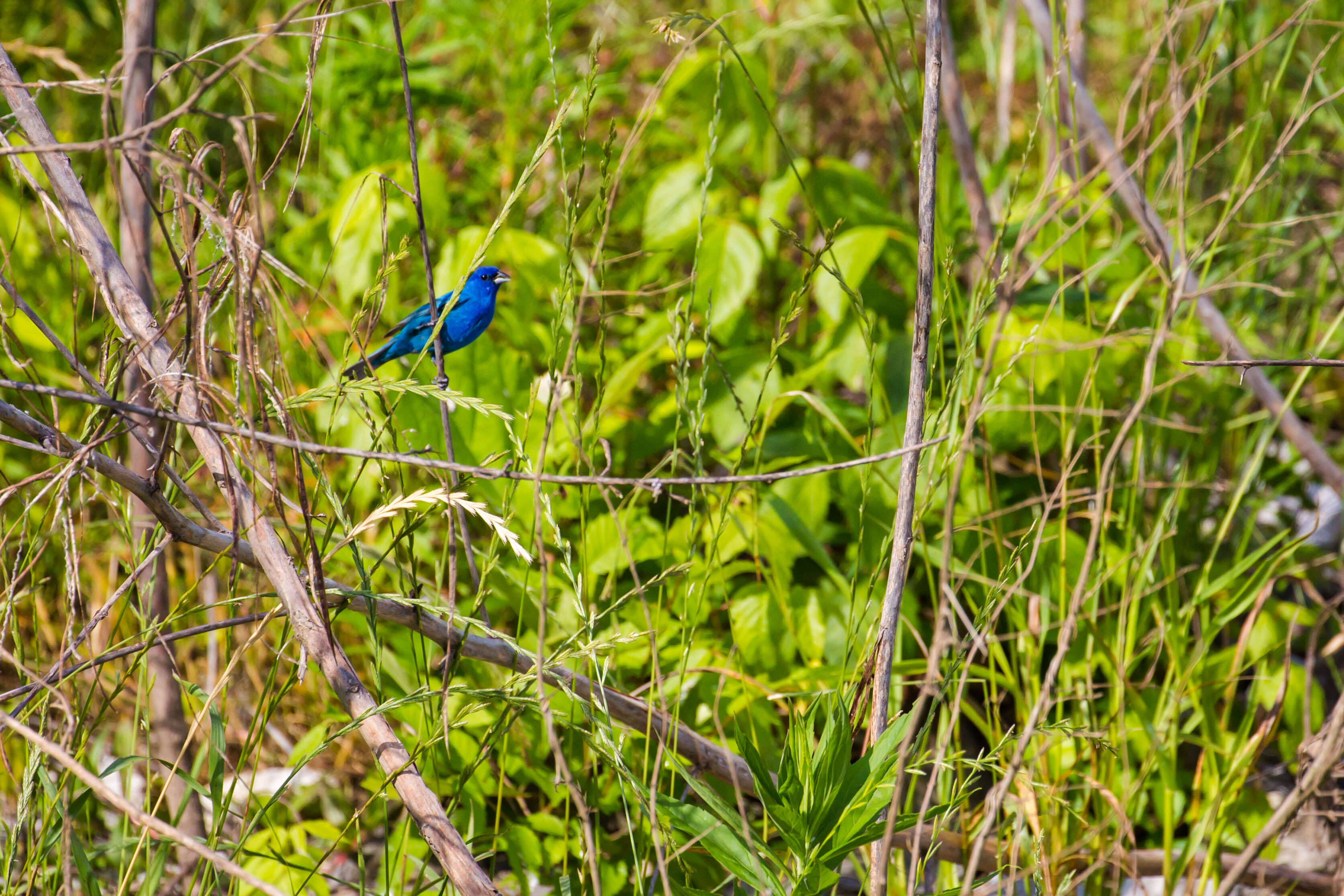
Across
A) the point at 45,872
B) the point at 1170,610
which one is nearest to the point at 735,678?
the point at 1170,610

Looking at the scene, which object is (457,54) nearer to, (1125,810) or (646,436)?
(646,436)

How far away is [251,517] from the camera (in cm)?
110

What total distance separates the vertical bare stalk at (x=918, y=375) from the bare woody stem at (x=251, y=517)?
1.62 ft

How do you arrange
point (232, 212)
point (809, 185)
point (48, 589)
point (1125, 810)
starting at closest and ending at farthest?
point (232, 212) < point (1125, 810) < point (809, 185) < point (48, 589)

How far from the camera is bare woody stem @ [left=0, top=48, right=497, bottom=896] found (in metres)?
0.96

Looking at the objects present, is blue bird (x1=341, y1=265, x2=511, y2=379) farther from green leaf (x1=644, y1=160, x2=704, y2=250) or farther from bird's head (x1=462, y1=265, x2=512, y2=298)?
green leaf (x1=644, y1=160, x2=704, y2=250)

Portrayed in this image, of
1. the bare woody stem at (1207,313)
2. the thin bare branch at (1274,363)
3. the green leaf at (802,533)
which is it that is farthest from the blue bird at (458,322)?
the bare woody stem at (1207,313)

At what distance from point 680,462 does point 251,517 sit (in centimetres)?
107

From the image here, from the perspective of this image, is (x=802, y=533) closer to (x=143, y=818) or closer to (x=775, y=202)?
(x=775, y=202)

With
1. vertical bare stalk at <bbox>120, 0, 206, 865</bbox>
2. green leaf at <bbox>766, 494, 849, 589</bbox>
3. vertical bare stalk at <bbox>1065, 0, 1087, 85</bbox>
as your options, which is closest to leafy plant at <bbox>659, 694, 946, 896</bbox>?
green leaf at <bbox>766, 494, 849, 589</bbox>

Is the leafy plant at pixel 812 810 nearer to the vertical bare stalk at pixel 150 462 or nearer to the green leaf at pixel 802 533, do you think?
the green leaf at pixel 802 533

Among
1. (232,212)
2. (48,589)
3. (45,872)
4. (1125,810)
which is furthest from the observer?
(48,589)

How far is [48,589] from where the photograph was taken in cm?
235

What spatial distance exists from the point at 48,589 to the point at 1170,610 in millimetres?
2460
